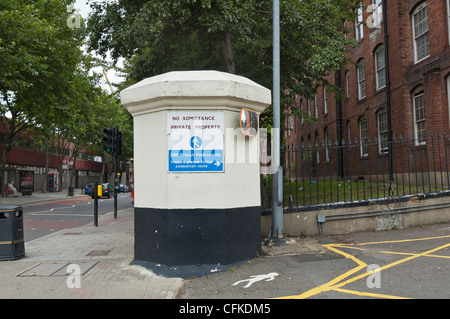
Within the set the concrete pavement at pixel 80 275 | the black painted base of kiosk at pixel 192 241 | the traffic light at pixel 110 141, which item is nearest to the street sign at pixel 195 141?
the black painted base of kiosk at pixel 192 241

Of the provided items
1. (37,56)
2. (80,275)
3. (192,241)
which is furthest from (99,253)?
(37,56)

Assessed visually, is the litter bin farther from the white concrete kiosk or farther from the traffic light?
the traffic light

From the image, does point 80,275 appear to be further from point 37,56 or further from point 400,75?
point 37,56

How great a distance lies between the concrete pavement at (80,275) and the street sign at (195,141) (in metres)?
1.84

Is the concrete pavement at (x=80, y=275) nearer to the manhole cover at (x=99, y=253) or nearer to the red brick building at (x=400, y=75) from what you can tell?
the manhole cover at (x=99, y=253)

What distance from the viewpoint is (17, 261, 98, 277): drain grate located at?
19.7 feet

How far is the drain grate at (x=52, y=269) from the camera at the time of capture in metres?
6.01

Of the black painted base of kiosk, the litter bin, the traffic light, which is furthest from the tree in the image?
the black painted base of kiosk

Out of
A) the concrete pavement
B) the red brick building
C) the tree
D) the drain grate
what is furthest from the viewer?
the tree

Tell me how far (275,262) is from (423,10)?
1396 cm

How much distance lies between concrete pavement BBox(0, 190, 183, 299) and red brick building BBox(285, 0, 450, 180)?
7302 mm

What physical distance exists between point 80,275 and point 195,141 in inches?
111
